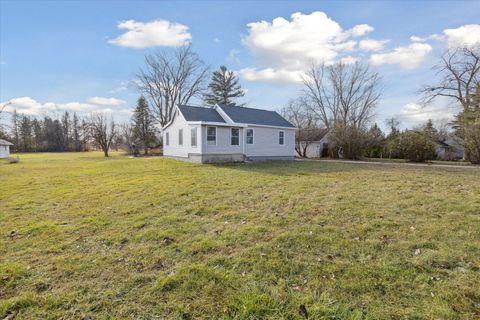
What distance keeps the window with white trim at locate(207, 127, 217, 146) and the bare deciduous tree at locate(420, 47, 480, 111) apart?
22344 mm

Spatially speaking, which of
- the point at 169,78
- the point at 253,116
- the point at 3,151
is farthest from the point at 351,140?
the point at 3,151

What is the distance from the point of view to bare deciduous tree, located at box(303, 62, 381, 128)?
30.4 metres

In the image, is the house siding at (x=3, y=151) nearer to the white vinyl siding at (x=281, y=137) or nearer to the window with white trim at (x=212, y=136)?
the window with white trim at (x=212, y=136)

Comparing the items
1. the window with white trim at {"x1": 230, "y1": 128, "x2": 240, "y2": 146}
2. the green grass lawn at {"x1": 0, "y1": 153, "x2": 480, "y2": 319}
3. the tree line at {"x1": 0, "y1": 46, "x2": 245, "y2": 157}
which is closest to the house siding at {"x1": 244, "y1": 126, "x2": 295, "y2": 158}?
the window with white trim at {"x1": 230, "y1": 128, "x2": 240, "y2": 146}

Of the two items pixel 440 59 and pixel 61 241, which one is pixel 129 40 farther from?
pixel 440 59

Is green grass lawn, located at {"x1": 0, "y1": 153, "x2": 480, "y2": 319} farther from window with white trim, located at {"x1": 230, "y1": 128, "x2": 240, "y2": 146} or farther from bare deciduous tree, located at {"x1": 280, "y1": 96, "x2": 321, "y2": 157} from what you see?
bare deciduous tree, located at {"x1": 280, "y1": 96, "x2": 321, "y2": 157}

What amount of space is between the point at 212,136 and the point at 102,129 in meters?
28.3

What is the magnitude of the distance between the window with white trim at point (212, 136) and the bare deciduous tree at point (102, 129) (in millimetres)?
25099

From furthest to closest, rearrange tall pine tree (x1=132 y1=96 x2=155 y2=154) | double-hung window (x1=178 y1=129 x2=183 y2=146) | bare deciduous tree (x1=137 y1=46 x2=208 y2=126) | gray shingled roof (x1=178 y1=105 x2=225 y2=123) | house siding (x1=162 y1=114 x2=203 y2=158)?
1. tall pine tree (x1=132 y1=96 x2=155 y2=154)
2. bare deciduous tree (x1=137 y1=46 x2=208 y2=126)
3. double-hung window (x1=178 y1=129 x2=183 y2=146)
4. gray shingled roof (x1=178 y1=105 x2=225 y2=123)
5. house siding (x1=162 y1=114 x2=203 y2=158)

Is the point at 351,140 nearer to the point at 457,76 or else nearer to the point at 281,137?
the point at 281,137

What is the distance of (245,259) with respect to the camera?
3.14 meters

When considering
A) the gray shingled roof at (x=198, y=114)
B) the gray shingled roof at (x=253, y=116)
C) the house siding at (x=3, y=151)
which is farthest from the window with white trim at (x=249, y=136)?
the house siding at (x=3, y=151)

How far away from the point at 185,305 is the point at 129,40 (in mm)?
23863

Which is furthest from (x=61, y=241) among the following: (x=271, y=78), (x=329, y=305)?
(x=271, y=78)
